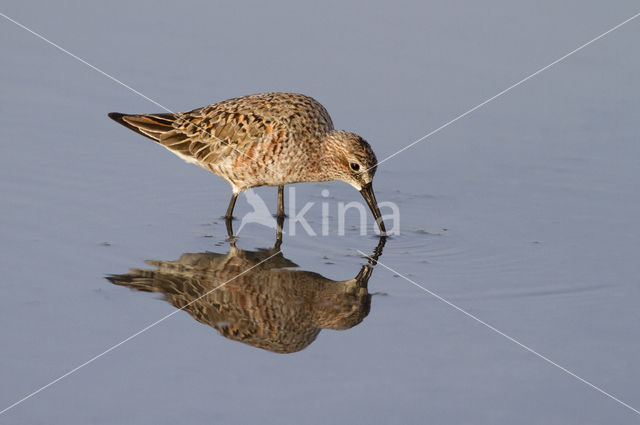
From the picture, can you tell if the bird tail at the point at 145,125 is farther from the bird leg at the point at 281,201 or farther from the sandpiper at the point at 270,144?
the bird leg at the point at 281,201

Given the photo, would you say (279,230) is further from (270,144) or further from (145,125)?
(145,125)

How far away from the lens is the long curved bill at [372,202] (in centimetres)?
961

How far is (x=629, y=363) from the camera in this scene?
22.1 feet

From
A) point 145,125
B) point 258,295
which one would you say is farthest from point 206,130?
point 258,295

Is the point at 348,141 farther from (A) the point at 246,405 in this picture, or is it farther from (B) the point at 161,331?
(A) the point at 246,405

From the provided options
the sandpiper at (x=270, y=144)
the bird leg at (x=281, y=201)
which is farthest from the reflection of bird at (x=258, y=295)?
the sandpiper at (x=270, y=144)

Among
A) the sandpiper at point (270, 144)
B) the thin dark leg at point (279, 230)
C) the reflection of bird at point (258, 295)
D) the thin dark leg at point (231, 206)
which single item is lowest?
the reflection of bird at point (258, 295)

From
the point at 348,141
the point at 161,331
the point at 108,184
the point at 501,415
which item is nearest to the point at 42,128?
the point at 108,184

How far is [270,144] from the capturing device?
1002cm

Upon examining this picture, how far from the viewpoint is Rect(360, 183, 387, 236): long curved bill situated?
31.5 feet

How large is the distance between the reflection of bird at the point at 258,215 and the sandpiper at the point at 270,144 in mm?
172

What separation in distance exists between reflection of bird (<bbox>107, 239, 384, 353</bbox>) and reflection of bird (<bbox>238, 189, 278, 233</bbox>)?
1171 millimetres

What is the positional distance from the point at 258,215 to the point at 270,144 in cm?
80

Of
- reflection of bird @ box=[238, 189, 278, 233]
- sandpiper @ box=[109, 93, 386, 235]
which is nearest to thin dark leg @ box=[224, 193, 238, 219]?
sandpiper @ box=[109, 93, 386, 235]
